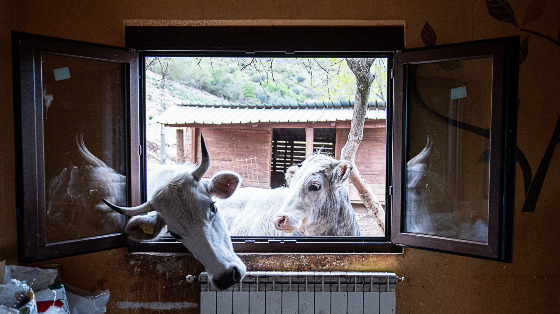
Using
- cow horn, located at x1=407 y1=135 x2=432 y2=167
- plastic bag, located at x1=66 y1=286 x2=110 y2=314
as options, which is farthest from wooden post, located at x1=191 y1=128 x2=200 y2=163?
cow horn, located at x1=407 y1=135 x2=432 y2=167

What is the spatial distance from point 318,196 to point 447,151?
110 centimetres

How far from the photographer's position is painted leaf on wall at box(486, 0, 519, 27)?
287cm

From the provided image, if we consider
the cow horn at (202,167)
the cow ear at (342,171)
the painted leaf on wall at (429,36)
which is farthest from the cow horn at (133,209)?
the painted leaf on wall at (429,36)

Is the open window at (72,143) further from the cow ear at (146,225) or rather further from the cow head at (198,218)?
the cow head at (198,218)

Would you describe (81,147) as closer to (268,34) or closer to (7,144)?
(7,144)

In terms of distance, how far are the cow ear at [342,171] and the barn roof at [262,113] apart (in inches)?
28.0

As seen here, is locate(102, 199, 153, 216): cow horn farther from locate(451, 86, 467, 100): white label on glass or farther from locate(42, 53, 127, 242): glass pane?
locate(451, 86, 467, 100): white label on glass

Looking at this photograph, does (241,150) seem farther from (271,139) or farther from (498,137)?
(498,137)

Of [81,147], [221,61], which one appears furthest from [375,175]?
[81,147]

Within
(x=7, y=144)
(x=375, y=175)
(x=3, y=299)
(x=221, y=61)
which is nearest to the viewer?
(x=3, y=299)

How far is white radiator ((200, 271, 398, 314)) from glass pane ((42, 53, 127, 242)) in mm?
894

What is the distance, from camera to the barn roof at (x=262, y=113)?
4.05 meters

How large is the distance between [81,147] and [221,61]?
126cm

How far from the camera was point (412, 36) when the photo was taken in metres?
2.91
